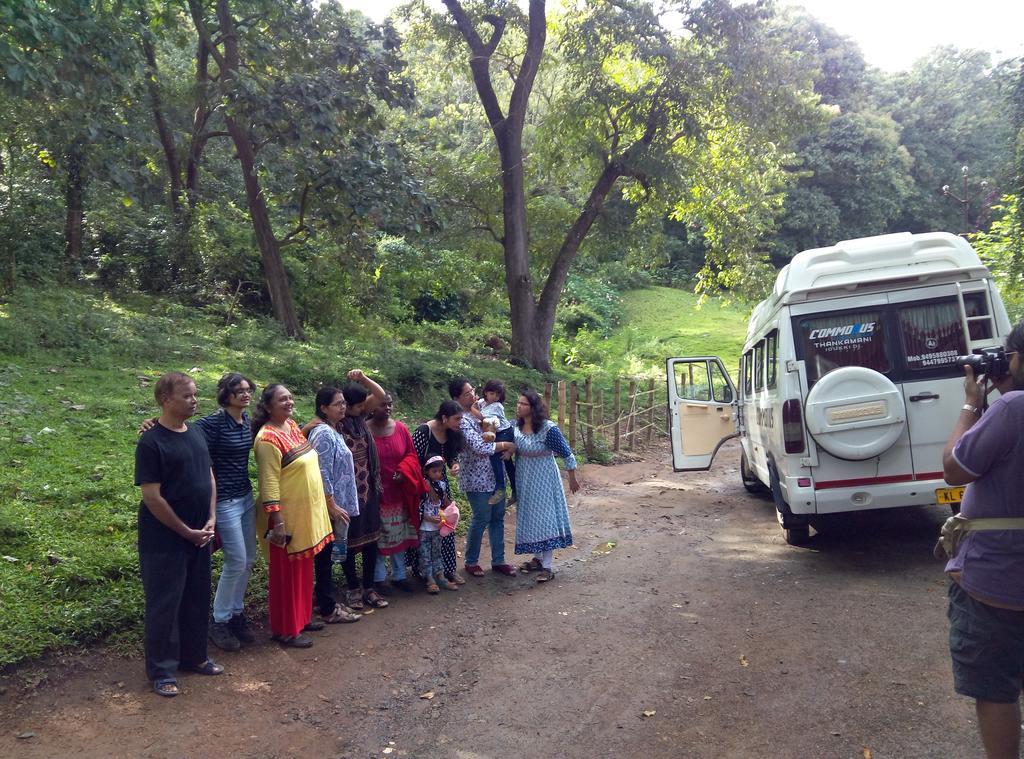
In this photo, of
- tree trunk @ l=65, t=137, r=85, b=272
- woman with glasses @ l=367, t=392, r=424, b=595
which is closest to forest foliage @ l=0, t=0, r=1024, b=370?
tree trunk @ l=65, t=137, r=85, b=272

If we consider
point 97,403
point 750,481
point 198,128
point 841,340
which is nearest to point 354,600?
point 841,340

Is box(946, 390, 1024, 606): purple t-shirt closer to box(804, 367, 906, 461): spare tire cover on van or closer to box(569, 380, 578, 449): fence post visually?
box(804, 367, 906, 461): spare tire cover on van

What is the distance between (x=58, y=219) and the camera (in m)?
17.8

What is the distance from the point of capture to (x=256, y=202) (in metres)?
15.9

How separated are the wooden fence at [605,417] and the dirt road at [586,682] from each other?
22.9 ft

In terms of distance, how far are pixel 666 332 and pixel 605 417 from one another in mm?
15327

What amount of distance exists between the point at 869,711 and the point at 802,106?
16104 mm

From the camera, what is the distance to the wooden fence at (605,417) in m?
14.5

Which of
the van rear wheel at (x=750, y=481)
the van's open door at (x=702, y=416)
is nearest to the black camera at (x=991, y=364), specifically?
the van's open door at (x=702, y=416)

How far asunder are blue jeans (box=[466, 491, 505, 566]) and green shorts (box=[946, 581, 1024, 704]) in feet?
14.7

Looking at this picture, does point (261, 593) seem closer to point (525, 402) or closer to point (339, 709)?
point (339, 709)

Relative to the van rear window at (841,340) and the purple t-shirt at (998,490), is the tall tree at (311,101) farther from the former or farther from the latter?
the purple t-shirt at (998,490)

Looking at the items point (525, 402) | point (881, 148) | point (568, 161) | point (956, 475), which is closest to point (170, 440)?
point (525, 402)

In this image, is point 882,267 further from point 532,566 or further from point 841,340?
point 532,566
